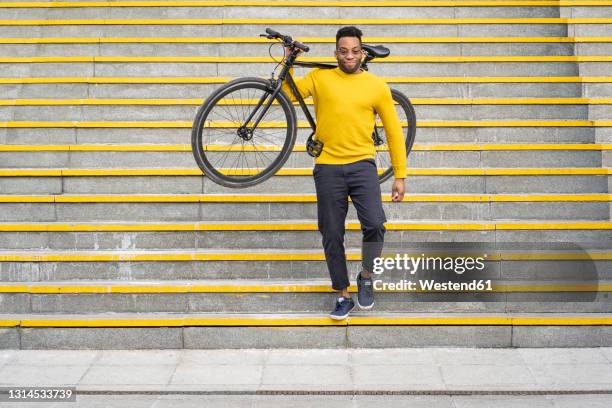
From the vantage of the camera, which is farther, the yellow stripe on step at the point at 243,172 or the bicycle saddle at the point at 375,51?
the yellow stripe on step at the point at 243,172

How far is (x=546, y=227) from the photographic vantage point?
6609mm

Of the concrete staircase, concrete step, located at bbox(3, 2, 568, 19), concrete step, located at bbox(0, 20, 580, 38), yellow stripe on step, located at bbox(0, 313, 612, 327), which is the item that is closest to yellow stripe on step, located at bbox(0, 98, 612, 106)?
the concrete staircase

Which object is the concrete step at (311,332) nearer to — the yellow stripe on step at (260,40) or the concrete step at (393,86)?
the concrete step at (393,86)

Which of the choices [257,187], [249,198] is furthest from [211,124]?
[249,198]

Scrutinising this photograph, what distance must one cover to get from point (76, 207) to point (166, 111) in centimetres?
133

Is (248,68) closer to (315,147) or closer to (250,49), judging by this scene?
(250,49)

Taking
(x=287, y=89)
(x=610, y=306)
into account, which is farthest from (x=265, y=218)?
(x=610, y=306)

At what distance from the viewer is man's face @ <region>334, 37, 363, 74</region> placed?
561cm

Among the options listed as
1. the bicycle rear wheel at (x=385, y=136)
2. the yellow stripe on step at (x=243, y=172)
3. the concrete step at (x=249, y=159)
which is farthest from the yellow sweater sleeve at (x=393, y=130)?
the concrete step at (x=249, y=159)

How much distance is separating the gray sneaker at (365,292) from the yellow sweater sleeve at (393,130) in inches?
29.6

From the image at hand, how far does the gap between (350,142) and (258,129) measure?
6.41 ft

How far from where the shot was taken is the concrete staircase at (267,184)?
6.03 metres

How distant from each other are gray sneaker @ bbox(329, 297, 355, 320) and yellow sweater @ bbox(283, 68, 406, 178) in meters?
0.90

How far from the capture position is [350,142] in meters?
5.70
